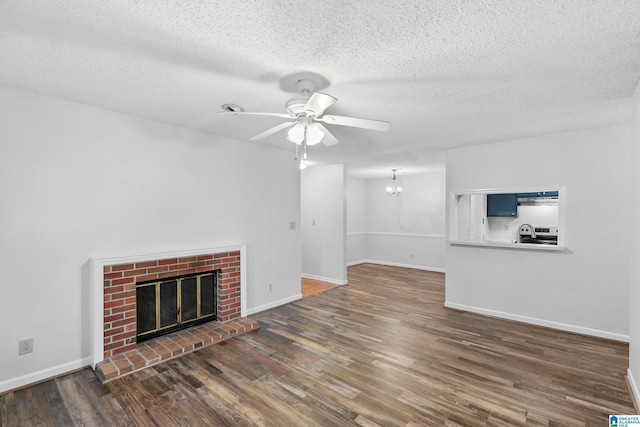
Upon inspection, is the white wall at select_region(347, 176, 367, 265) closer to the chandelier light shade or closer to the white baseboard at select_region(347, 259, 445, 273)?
the white baseboard at select_region(347, 259, 445, 273)

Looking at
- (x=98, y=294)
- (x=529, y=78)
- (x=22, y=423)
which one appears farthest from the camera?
(x=98, y=294)

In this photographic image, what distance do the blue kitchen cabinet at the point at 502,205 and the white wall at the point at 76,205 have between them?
367cm

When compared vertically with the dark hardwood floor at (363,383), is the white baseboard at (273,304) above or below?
above

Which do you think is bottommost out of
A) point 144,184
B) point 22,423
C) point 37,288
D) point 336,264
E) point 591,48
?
point 22,423

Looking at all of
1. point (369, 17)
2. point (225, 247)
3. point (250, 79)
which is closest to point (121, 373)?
point (225, 247)

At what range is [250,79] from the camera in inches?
85.7

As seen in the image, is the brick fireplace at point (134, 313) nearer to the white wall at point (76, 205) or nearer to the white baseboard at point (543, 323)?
the white wall at point (76, 205)

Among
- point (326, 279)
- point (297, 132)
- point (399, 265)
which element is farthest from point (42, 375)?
point (399, 265)

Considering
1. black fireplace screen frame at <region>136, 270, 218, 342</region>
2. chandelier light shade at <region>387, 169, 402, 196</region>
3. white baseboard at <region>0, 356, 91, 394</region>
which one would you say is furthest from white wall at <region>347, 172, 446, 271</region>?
white baseboard at <region>0, 356, 91, 394</region>

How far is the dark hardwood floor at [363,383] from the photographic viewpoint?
6.80 feet

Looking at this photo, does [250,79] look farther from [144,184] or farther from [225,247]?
[225,247]

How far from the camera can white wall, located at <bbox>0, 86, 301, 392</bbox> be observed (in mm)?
2393

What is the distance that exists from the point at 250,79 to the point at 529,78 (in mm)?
2065

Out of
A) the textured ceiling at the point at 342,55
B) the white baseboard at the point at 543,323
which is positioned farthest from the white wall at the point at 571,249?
the textured ceiling at the point at 342,55
